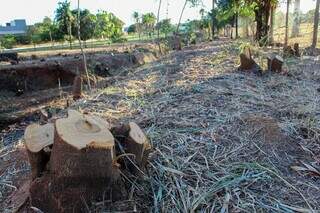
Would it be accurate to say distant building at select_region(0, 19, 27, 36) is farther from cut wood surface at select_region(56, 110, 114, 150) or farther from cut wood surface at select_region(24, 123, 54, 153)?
cut wood surface at select_region(56, 110, 114, 150)

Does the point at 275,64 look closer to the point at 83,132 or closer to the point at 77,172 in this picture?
the point at 83,132

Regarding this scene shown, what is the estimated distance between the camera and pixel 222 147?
3.09 meters

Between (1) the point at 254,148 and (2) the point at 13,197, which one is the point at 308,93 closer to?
(1) the point at 254,148

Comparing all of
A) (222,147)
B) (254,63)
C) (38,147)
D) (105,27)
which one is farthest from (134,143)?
(105,27)

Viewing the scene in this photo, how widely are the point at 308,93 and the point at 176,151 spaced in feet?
9.41

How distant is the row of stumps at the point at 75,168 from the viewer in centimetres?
230

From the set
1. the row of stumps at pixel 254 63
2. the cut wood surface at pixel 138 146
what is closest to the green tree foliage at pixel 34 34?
the row of stumps at pixel 254 63

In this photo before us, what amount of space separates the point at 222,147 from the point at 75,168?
4.25 feet

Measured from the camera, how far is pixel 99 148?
230 cm

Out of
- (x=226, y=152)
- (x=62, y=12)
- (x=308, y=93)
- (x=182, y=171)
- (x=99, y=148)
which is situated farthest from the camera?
(x=62, y=12)

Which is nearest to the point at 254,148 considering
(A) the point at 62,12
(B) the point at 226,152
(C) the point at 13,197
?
(B) the point at 226,152

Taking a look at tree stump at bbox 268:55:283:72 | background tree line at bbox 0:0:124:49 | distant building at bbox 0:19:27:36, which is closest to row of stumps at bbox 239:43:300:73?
tree stump at bbox 268:55:283:72

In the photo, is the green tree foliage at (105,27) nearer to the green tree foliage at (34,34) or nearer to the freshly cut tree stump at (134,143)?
the green tree foliage at (34,34)

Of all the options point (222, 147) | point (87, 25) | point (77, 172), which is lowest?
point (222, 147)
